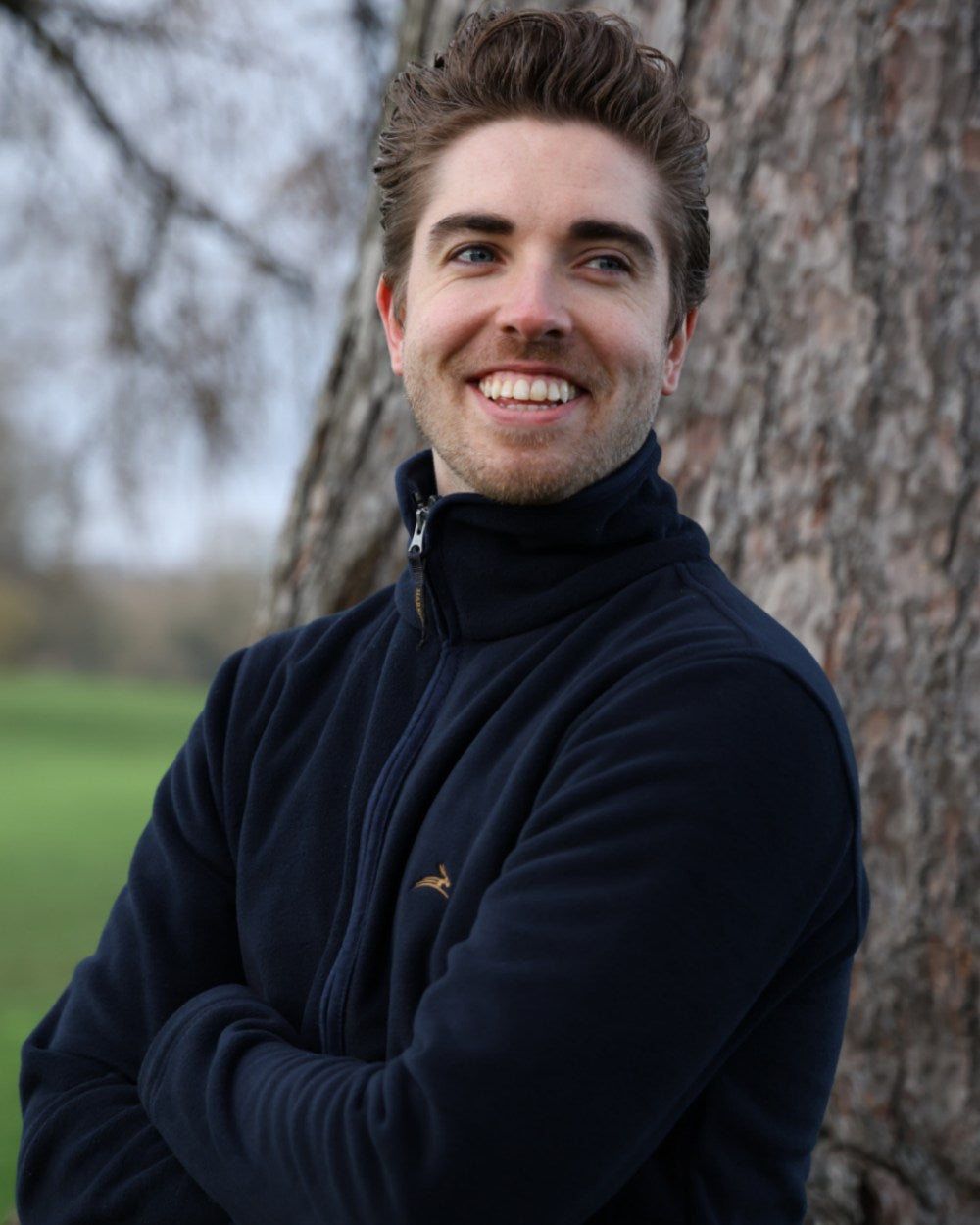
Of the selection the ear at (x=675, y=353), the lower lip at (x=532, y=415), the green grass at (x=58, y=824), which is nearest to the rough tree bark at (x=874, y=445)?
the ear at (x=675, y=353)

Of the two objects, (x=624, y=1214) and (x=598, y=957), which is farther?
(x=624, y=1214)

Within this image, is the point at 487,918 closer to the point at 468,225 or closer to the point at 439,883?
the point at 439,883

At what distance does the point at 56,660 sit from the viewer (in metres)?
19.4

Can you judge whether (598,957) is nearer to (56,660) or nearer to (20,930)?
(20,930)

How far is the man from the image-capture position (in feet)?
3.47

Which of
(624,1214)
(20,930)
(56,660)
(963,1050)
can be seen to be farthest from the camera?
(56,660)

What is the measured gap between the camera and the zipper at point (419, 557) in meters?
1.42

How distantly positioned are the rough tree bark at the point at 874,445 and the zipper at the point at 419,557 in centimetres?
84

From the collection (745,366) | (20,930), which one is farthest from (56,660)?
(745,366)

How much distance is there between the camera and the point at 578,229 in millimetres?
1351

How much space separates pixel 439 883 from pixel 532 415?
43 centimetres

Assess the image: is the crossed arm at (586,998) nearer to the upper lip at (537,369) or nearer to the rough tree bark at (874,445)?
the upper lip at (537,369)

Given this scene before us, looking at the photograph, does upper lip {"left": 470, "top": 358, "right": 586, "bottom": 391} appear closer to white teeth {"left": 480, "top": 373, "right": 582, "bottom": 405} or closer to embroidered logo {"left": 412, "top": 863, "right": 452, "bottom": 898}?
white teeth {"left": 480, "top": 373, "right": 582, "bottom": 405}

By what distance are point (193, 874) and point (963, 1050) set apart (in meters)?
1.17
